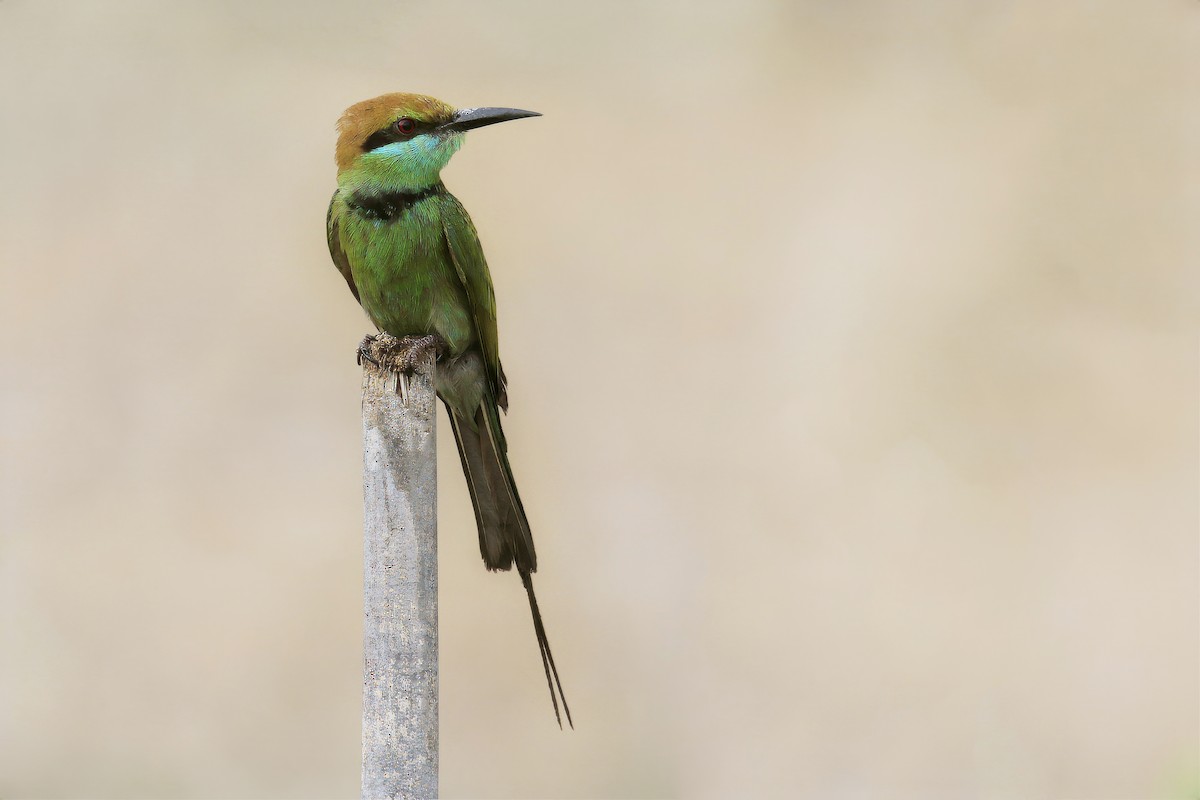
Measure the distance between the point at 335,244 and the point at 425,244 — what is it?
8.8 inches

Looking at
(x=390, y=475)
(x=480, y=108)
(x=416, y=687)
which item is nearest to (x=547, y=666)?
(x=416, y=687)

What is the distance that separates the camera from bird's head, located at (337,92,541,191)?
1701 millimetres

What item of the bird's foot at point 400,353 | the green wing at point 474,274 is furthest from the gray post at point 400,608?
the green wing at point 474,274

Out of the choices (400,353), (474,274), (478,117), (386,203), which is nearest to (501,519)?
(400,353)

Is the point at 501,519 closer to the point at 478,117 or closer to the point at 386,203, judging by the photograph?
the point at 386,203

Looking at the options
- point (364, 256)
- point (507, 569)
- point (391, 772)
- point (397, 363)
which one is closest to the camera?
point (391, 772)

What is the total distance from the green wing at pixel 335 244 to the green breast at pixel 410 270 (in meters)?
0.02

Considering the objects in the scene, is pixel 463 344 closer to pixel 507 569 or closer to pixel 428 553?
pixel 507 569

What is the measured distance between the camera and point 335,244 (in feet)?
5.92

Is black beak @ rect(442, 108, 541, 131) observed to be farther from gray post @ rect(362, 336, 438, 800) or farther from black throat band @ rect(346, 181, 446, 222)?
gray post @ rect(362, 336, 438, 800)

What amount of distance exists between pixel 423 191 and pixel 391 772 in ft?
3.19

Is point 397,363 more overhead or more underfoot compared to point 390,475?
more overhead

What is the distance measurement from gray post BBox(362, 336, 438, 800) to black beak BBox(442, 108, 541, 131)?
24.7 inches

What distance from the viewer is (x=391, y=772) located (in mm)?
1257
